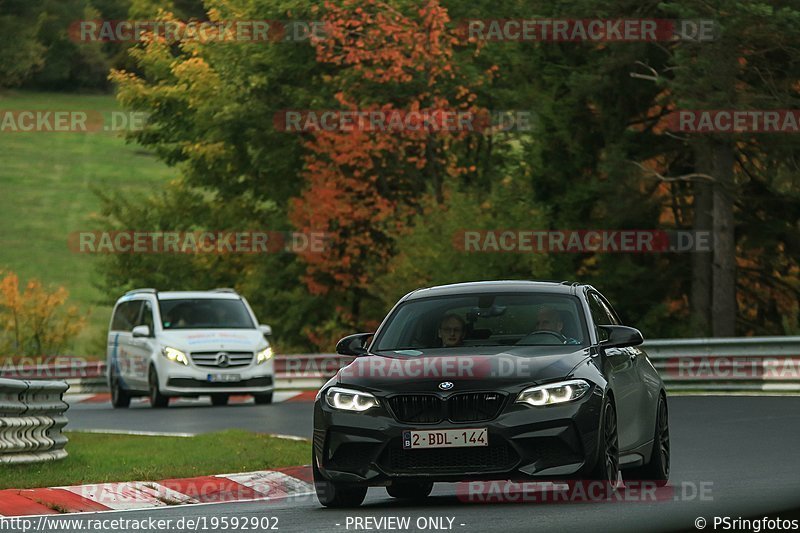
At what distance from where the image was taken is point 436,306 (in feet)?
46.9

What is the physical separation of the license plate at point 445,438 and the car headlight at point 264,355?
19.4 m

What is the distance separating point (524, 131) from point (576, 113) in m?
1.41

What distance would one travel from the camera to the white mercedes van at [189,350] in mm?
31625

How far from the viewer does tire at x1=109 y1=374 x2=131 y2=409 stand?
111ft

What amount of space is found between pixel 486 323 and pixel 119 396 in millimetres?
20826

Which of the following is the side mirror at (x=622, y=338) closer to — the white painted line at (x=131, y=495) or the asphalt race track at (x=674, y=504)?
the asphalt race track at (x=674, y=504)

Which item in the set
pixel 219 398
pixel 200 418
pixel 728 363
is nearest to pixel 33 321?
pixel 219 398

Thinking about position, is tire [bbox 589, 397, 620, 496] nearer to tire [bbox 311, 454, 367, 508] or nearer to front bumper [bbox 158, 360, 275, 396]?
tire [bbox 311, 454, 367, 508]

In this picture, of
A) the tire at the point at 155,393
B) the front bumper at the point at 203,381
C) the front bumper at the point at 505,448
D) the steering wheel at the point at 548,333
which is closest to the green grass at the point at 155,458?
the front bumper at the point at 505,448

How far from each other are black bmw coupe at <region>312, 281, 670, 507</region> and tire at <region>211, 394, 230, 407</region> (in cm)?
1932

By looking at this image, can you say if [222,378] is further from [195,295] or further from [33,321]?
[33,321]

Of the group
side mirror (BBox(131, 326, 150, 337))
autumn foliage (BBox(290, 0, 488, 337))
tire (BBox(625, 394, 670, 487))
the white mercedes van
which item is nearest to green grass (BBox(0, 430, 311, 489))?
tire (BBox(625, 394, 670, 487))

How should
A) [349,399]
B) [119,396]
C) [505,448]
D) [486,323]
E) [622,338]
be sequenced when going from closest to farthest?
[505,448]
[349,399]
[622,338]
[486,323]
[119,396]

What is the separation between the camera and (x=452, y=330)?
1388 cm
